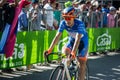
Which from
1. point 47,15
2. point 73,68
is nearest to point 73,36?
point 73,68

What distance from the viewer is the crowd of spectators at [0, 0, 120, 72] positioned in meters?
9.44

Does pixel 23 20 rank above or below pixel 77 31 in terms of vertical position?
above

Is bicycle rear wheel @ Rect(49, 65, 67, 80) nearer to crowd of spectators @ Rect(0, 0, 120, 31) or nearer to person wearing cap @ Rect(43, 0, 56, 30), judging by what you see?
crowd of spectators @ Rect(0, 0, 120, 31)

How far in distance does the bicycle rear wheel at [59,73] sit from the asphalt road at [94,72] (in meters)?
3.45

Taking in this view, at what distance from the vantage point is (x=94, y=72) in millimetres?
11281

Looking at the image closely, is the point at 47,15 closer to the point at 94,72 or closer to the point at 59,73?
the point at 94,72

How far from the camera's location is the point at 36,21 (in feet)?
38.5

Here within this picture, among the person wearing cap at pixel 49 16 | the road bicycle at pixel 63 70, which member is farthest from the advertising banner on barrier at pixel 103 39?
the road bicycle at pixel 63 70

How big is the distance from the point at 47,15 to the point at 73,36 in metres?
4.74

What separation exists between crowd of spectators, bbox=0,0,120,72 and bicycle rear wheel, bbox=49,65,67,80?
9.94 feet

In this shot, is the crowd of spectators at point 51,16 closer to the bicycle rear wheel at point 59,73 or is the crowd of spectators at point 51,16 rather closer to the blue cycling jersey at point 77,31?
the blue cycling jersey at point 77,31

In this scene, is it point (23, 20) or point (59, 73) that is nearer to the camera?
point (59, 73)

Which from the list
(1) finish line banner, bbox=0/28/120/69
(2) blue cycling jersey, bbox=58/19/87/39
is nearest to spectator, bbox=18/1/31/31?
(1) finish line banner, bbox=0/28/120/69

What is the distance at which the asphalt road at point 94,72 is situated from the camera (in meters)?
10.2
